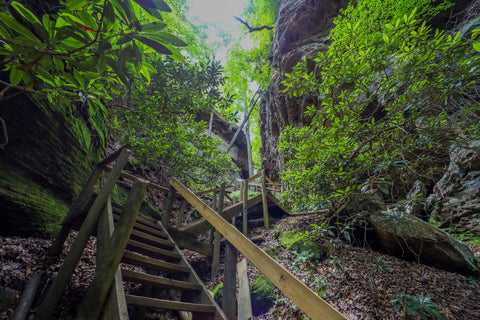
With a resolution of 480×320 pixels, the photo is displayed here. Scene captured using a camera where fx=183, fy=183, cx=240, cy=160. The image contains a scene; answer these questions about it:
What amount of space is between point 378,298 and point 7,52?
4.56m

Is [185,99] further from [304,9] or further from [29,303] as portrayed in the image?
[304,9]

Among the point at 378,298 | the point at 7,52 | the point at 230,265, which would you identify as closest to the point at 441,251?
the point at 378,298

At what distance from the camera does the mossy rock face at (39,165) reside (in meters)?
2.50

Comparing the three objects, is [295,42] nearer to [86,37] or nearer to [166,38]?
[166,38]

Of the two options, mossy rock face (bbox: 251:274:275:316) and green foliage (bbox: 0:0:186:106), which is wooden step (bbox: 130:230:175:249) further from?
green foliage (bbox: 0:0:186:106)

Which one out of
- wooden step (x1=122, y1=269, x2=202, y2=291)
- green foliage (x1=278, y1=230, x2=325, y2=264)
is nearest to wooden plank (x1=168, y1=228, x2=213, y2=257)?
wooden step (x1=122, y1=269, x2=202, y2=291)

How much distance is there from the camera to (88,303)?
5.29ft

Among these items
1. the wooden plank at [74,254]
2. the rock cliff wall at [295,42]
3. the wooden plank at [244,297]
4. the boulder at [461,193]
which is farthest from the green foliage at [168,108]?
the boulder at [461,193]

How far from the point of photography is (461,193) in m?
3.56

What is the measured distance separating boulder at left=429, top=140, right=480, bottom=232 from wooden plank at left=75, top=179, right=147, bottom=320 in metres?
4.82

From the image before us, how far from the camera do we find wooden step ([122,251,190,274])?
2232 mm

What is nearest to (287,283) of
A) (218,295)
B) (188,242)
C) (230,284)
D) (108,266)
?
(230,284)

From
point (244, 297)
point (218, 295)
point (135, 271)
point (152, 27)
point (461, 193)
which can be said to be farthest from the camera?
point (461, 193)

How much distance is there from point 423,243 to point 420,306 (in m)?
1.34
